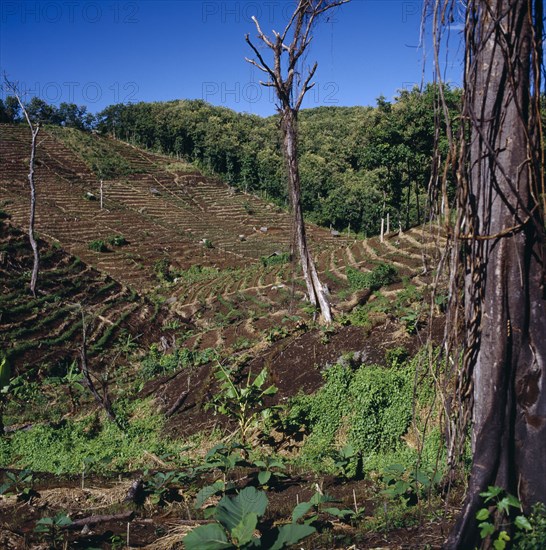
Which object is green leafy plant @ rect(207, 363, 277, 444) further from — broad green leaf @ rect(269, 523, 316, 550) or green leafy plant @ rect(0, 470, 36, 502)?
broad green leaf @ rect(269, 523, 316, 550)

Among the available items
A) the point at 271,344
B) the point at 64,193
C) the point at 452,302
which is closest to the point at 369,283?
the point at 271,344

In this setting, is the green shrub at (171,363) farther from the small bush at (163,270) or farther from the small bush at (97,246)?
the small bush at (97,246)

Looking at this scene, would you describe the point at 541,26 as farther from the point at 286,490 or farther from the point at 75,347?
the point at 75,347

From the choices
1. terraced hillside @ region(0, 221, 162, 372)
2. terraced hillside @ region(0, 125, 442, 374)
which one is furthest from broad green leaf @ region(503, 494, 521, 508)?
terraced hillside @ region(0, 221, 162, 372)

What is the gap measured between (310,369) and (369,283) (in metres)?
10.5

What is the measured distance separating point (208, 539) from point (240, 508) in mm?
312

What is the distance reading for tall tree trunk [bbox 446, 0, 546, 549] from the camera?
241 centimetres

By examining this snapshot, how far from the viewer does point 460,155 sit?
255cm

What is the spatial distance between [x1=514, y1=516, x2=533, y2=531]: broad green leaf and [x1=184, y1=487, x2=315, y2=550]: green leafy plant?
911 millimetres

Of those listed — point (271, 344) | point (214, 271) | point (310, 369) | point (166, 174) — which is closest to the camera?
point (310, 369)

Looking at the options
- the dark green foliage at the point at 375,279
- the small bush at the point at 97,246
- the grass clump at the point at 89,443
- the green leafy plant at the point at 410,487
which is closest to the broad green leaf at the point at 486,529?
the green leafy plant at the point at 410,487

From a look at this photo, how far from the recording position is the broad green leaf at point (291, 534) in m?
2.42

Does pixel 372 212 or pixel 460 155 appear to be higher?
pixel 372 212

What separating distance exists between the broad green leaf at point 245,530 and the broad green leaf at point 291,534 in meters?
0.12
